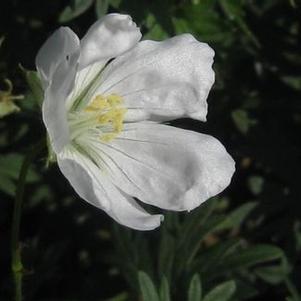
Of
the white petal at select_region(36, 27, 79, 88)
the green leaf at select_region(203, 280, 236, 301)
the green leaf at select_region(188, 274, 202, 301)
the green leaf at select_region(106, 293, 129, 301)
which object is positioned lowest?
the green leaf at select_region(106, 293, 129, 301)

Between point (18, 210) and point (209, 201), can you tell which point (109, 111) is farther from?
point (209, 201)

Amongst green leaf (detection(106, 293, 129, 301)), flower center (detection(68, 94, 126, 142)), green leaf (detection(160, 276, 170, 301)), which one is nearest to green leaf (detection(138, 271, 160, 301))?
green leaf (detection(160, 276, 170, 301))

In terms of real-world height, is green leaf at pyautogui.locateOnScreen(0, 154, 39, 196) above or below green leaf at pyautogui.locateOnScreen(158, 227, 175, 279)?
above

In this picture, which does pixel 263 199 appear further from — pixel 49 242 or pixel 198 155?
pixel 198 155

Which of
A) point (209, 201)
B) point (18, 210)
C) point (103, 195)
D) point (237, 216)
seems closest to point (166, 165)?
point (103, 195)

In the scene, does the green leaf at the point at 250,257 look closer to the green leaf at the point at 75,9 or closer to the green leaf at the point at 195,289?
the green leaf at the point at 195,289

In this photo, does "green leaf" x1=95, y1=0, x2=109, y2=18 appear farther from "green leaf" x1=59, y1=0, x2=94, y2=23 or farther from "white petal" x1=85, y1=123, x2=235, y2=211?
"white petal" x1=85, y1=123, x2=235, y2=211

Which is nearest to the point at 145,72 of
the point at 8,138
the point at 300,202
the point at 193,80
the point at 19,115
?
the point at 193,80
